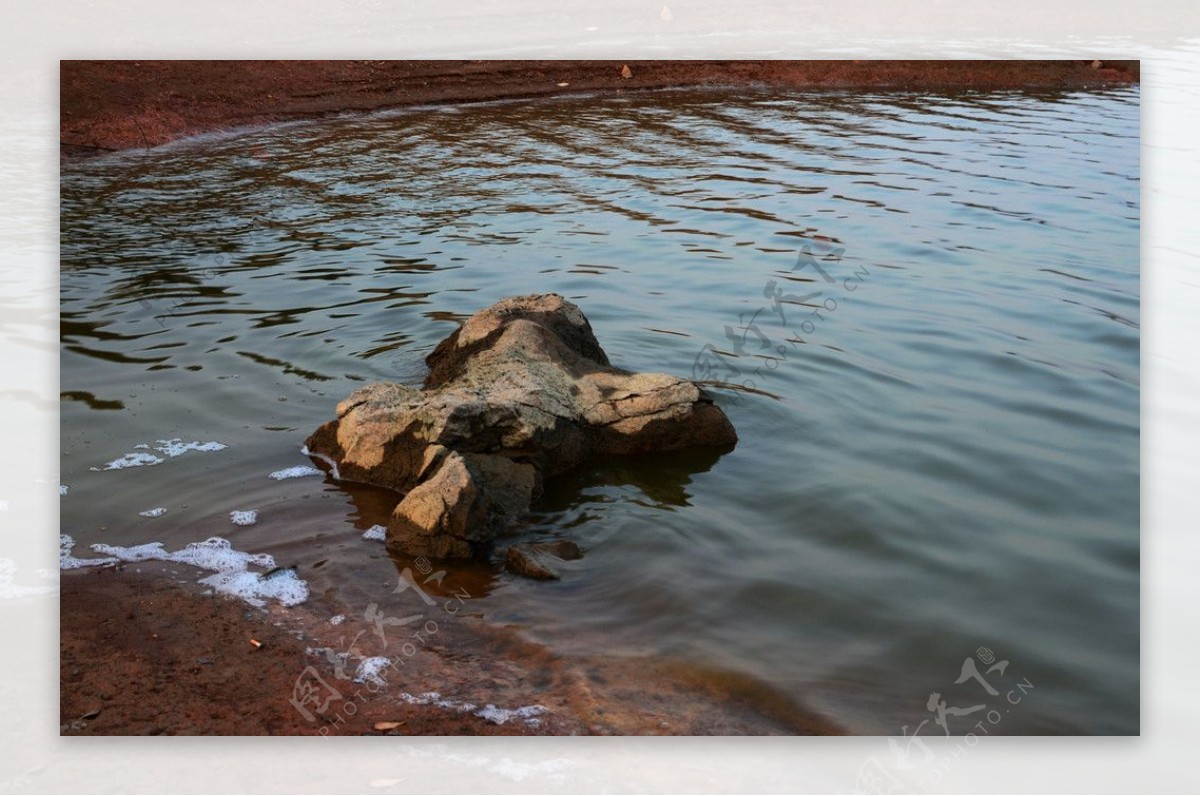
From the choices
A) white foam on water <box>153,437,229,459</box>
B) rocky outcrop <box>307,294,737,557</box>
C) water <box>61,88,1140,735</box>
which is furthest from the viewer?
white foam on water <box>153,437,229,459</box>

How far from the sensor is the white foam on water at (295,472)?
5.72 metres

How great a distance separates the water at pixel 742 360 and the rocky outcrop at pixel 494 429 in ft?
0.55

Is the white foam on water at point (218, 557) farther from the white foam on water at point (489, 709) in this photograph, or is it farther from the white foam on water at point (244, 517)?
the white foam on water at point (489, 709)

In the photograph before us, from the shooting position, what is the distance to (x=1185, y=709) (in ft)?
13.5

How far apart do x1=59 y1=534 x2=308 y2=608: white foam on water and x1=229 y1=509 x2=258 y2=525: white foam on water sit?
16 centimetres

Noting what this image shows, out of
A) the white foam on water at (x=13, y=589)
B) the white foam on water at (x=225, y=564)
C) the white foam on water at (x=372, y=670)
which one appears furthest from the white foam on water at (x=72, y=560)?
the white foam on water at (x=372, y=670)

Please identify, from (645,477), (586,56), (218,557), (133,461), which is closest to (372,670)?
(218,557)

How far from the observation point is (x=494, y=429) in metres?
5.72

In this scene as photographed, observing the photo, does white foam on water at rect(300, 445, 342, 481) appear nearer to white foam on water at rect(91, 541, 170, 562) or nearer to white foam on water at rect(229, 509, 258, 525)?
white foam on water at rect(229, 509, 258, 525)

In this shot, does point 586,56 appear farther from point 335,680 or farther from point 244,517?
point 335,680

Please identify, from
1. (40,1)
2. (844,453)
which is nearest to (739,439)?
(844,453)

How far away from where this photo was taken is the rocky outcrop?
511 cm

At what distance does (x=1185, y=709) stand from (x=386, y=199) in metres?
8.82

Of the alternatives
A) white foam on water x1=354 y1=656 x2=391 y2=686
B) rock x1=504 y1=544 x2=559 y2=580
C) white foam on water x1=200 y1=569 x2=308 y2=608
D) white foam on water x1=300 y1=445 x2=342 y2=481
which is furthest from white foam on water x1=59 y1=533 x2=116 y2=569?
rock x1=504 y1=544 x2=559 y2=580
